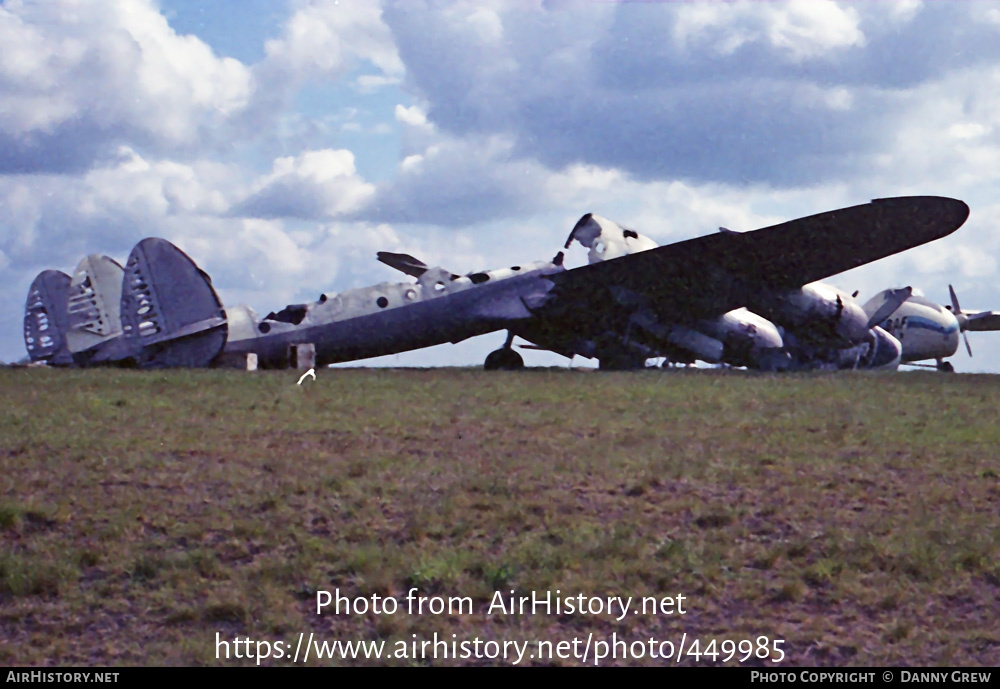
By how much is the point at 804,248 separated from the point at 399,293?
9646 millimetres

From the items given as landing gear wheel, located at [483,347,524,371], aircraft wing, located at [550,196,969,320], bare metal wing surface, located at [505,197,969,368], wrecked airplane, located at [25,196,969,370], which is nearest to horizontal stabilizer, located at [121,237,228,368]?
wrecked airplane, located at [25,196,969,370]

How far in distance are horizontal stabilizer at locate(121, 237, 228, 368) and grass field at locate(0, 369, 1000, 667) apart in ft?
24.1

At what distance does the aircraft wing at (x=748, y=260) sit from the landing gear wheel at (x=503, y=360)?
209cm

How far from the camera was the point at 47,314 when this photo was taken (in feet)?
82.0

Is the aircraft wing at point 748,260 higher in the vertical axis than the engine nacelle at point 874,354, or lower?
higher

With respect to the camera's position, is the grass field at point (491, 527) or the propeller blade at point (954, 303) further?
the propeller blade at point (954, 303)

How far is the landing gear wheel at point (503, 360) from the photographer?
26.7 metres

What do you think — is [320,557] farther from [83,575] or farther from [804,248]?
[804,248]

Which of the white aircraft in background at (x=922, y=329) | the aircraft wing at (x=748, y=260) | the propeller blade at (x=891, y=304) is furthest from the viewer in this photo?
the white aircraft in background at (x=922, y=329)

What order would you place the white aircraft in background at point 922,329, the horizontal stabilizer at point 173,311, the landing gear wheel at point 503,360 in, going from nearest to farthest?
the horizontal stabilizer at point 173,311 → the landing gear wheel at point 503,360 → the white aircraft in background at point 922,329

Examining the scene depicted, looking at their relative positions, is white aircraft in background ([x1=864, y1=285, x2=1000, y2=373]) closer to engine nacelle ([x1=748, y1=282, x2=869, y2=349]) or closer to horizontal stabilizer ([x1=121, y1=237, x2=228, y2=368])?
engine nacelle ([x1=748, y1=282, x2=869, y2=349])

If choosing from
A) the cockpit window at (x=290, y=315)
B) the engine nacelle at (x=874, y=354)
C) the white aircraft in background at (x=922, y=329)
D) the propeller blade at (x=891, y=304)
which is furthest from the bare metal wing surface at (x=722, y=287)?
the white aircraft in background at (x=922, y=329)

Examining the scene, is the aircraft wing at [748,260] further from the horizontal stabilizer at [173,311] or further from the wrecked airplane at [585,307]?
the horizontal stabilizer at [173,311]

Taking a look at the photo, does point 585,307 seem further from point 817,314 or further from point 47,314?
point 47,314
